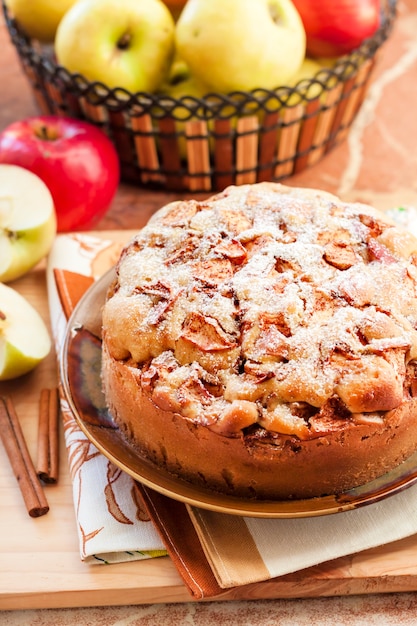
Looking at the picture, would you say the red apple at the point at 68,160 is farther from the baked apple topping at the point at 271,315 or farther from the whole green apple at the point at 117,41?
the baked apple topping at the point at 271,315

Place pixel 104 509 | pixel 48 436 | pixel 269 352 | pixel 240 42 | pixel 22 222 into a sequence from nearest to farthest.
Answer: pixel 269 352, pixel 104 509, pixel 48 436, pixel 22 222, pixel 240 42

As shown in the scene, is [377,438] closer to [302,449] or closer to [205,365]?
[302,449]

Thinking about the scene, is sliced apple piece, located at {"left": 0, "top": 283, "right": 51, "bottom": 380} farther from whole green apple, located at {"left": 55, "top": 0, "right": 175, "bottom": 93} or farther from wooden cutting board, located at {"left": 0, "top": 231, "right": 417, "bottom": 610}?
whole green apple, located at {"left": 55, "top": 0, "right": 175, "bottom": 93}

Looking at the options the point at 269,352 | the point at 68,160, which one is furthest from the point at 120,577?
the point at 68,160

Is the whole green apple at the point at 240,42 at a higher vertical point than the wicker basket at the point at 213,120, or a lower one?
higher

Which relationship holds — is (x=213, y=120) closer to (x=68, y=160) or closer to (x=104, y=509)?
(x=68, y=160)

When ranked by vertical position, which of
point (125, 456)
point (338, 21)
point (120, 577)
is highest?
point (338, 21)

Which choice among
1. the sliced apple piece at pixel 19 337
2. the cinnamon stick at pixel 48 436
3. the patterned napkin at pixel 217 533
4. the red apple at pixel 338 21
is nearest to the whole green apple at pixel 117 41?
the red apple at pixel 338 21
